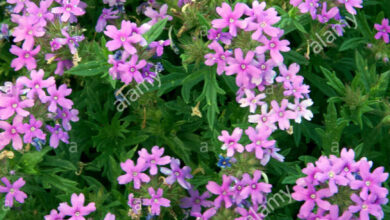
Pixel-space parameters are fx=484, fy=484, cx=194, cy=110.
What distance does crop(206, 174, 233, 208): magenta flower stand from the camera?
2909mm

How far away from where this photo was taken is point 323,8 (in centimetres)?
316

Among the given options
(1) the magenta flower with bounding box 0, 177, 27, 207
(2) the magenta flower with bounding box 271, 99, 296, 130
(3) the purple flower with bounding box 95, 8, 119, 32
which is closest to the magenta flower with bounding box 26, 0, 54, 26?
(3) the purple flower with bounding box 95, 8, 119, 32

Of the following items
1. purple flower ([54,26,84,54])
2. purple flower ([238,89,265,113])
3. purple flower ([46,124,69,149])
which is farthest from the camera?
purple flower ([46,124,69,149])

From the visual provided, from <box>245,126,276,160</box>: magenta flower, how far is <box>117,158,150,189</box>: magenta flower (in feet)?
2.16

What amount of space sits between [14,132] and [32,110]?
0.18 m

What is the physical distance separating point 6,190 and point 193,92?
138cm

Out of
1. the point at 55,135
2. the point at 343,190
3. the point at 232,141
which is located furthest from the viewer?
the point at 55,135

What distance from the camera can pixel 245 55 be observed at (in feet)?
9.62

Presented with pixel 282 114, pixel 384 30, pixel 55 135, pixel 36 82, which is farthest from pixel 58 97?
pixel 384 30

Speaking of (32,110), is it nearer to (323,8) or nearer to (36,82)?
(36,82)

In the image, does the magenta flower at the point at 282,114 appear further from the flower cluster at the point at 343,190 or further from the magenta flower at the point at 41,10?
the magenta flower at the point at 41,10

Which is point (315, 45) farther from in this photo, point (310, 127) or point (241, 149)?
point (241, 149)

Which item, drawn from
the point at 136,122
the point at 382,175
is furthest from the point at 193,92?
the point at 382,175

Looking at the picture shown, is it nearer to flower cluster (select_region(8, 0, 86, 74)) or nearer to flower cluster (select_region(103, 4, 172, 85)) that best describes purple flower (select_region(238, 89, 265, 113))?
flower cluster (select_region(103, 4, 172, 85))
